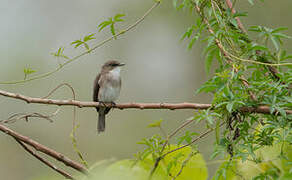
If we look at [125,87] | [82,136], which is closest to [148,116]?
[125,87]

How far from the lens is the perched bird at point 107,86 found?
5.34 meters

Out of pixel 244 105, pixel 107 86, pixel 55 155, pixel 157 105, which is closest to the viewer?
pixel 55 155

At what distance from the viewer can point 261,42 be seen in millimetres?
1713

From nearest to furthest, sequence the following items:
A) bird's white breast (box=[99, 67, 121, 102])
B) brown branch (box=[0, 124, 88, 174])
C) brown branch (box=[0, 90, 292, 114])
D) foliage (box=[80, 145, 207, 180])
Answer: brown branch (box=[0, 124, 88, 174]) < foliage (box=[80, 145, 207, 180]) < brown branch (box=[0, 90, 292, 114]) < bird's white breast (box=[99, 67, 121, 102])

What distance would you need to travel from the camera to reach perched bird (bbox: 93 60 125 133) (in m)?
5.34

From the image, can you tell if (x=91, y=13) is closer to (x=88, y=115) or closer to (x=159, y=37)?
(x=159, y=37)

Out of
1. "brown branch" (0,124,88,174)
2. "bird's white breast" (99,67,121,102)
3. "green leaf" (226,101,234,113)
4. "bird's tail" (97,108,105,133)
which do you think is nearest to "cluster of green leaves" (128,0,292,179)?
"green leaf" (226,101,234,113)

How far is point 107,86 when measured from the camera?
17.6ft

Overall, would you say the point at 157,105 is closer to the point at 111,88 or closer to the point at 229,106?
the point at 229,106

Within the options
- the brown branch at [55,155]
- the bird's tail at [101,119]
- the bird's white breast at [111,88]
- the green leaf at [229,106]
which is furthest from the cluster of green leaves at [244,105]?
the bird's tail at [101,119]

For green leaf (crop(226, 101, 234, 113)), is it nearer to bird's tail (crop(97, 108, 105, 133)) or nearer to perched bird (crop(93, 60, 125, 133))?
perched bird (crop(93, 60, 125, 133))

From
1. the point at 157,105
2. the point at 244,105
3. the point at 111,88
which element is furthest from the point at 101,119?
the point at 244,105

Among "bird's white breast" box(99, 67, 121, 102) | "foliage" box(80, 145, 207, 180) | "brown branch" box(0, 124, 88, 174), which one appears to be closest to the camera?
"brown branch" box(0, 124, 88, 174)

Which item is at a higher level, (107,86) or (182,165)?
(107,86)
